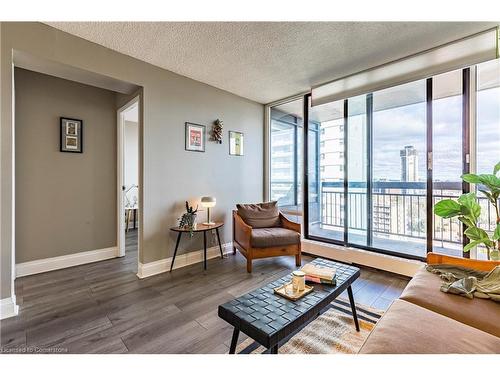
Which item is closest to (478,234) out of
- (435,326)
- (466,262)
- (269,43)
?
(466,262)

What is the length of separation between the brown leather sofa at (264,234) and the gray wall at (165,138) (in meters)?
0.44

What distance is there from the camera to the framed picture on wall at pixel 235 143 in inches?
143

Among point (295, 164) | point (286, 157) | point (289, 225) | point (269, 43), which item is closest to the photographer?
point (269, 43)

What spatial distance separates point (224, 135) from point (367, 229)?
248 cm

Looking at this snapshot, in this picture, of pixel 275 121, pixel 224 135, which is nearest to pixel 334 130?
pixel 275 121

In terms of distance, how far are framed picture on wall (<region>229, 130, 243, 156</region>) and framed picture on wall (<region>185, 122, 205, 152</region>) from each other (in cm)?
53

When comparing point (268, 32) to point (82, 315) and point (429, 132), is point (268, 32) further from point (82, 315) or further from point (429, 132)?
point (82, 315)

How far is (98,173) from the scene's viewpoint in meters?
3.21

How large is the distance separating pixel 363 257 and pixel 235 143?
2.46 meters

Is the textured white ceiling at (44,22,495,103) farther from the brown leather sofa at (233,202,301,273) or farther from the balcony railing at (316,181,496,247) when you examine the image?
the brown leather sofa at (233,202,301,273)

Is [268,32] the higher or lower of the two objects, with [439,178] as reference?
higher

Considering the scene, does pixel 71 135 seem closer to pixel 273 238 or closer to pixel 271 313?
pixel 273 238

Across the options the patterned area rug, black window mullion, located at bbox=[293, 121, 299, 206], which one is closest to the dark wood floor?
the patterned area rug

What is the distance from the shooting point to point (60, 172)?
2.88 meters
